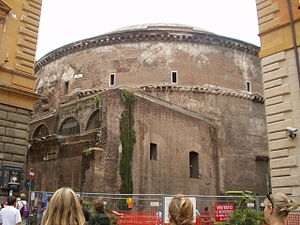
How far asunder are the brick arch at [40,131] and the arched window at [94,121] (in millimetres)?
3870

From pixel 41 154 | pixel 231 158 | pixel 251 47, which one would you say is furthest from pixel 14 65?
pixel 251 47

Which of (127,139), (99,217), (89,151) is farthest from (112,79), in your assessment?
(99,217)

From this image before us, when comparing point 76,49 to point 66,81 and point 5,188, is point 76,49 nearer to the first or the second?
point 66,81

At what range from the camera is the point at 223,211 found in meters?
9.51

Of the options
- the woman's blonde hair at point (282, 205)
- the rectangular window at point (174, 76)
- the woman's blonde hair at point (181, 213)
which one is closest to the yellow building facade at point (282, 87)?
the woman's blonde hair at point (282, 205)

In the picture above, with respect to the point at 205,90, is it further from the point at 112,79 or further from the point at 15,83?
the point at 15,83

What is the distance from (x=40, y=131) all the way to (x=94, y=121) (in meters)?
5.23

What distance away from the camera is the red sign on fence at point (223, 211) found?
944 cm

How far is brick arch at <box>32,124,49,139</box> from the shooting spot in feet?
70.2

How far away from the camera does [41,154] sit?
1934 centimetres

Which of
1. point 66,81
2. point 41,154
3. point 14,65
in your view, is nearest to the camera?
point 14,65

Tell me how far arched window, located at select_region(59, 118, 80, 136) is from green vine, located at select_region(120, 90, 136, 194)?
265 cm

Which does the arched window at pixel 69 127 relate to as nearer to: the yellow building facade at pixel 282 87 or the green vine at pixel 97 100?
the green vine at pixel 97 100

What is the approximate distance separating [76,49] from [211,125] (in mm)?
12192
